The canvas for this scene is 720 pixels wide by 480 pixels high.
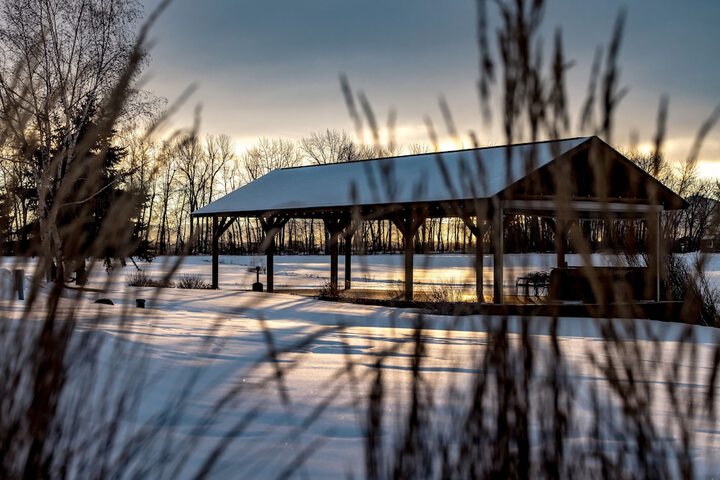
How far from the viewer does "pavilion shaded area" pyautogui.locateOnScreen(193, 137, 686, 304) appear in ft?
4.32

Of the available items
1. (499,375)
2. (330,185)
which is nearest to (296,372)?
(499,375)

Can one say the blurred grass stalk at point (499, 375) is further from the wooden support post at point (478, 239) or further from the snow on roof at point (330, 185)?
the snow on roof at point (330, 185)

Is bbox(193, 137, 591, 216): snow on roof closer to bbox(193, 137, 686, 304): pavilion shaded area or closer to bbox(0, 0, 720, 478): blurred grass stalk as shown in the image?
bbox(193, 137, 686, 304): pavilion shaded area

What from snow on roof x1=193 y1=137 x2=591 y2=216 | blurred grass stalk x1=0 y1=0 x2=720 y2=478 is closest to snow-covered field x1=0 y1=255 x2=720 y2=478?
blurred grass stalk x1=0 y1=0 x2=720 y2=478

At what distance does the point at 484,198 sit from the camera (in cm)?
137

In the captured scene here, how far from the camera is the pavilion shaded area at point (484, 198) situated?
4.32 feet

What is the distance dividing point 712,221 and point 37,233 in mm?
1455

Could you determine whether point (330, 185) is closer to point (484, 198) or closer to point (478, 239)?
point (478, 239)

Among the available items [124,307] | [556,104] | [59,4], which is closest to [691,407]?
[556,104]

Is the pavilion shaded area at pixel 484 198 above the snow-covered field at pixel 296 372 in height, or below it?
above

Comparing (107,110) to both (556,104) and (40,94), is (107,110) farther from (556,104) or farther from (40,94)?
(40,94)

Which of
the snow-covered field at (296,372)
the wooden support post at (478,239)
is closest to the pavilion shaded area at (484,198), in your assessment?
the wooden support post at (478,239)

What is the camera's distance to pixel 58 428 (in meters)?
1.66

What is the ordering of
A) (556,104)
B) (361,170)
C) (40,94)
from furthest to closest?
1. (361,170)
2. (40,94)
3. (556,104)
